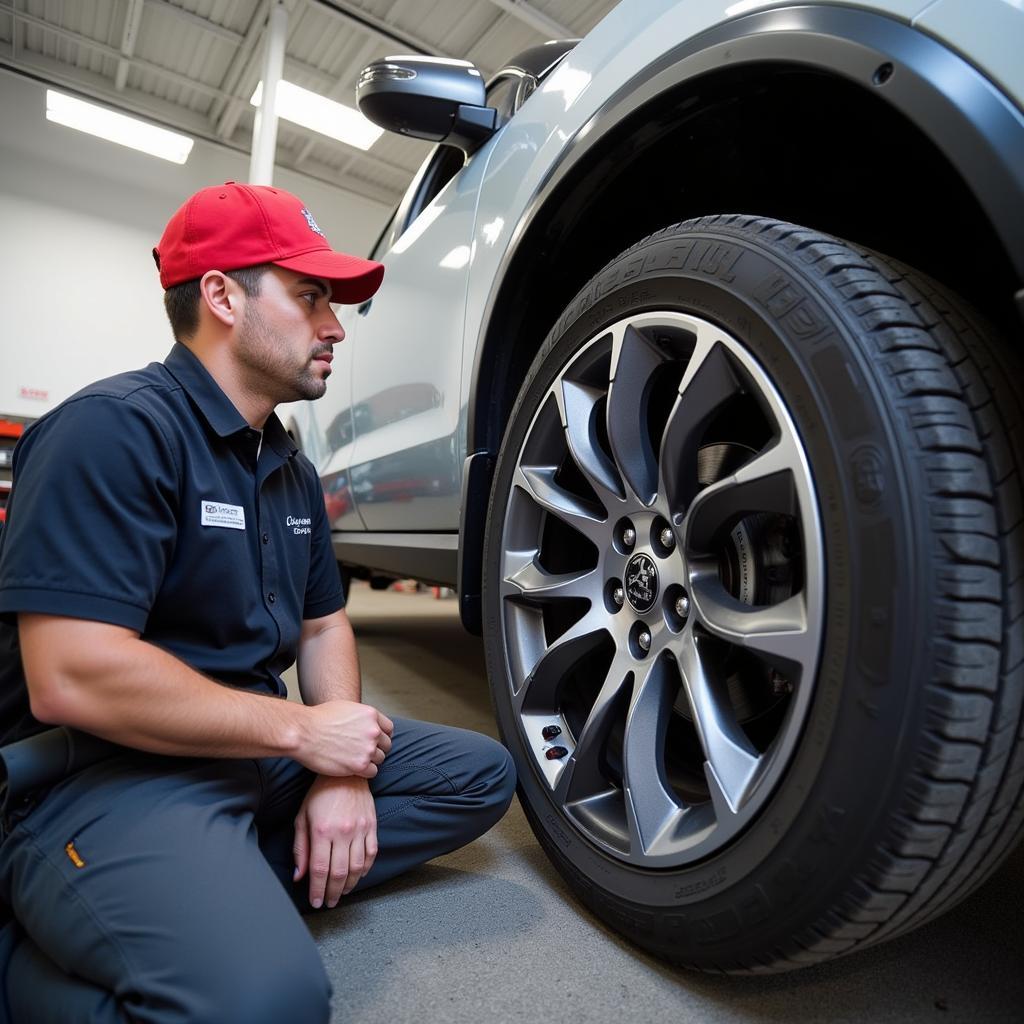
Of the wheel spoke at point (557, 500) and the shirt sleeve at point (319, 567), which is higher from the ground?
the wheel spoke at point (557, 500)

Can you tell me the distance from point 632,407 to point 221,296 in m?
0.63

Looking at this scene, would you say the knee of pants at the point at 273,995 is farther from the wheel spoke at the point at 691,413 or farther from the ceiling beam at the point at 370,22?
the ceiling beam at the point at 370,22

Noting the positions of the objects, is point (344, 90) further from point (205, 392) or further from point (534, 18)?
point (205, 392)

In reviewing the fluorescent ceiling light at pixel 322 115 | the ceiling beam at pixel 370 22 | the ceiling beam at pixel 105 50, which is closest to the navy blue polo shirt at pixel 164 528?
the ceiling beam at pixel 370 22

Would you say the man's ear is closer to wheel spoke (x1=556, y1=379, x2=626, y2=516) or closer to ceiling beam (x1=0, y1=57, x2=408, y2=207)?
wheel spoke (x1=556, y1=379, x2=626, y2=516)

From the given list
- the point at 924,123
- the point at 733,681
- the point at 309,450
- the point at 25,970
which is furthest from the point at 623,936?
the point at 309,450

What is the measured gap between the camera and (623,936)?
840 millimetres

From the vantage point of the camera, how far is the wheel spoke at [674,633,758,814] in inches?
27.7

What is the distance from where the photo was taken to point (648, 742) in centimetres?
85

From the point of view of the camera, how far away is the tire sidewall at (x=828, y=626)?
58 cm

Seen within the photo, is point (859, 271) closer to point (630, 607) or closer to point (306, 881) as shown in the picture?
point (630, 607)

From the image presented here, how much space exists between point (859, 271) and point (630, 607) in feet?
1.46

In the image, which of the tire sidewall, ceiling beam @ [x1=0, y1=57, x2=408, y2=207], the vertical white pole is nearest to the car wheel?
the tire sidewall

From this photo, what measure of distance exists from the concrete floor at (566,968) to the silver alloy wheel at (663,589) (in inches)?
5.2
